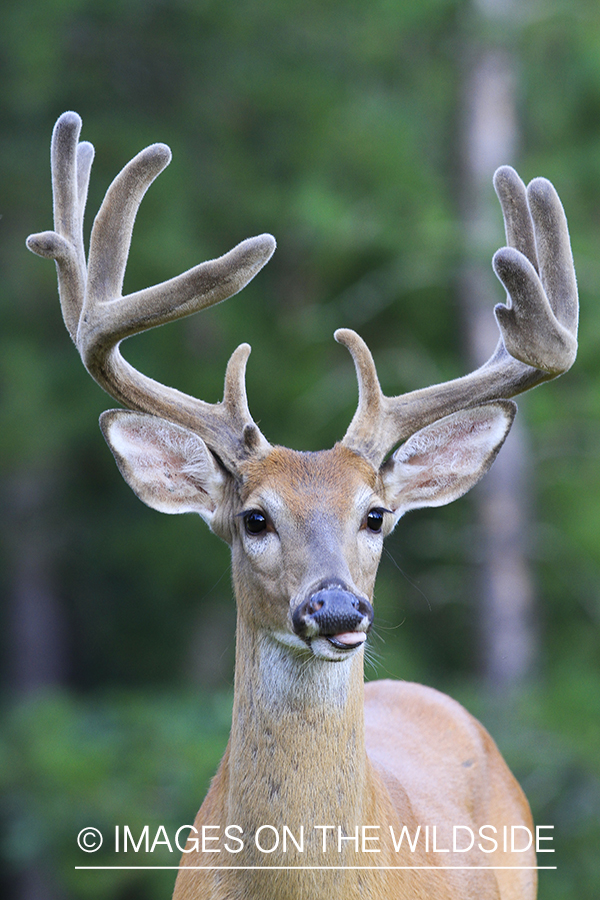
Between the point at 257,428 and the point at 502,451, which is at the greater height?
the point at 502,451

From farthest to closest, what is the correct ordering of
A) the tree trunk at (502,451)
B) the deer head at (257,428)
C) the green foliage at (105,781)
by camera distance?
the tree trunk at (502,451)
the green foliage at (105,781)
the deer head at (257,428)

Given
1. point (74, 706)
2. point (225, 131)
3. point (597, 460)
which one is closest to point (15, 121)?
point (225, 131)

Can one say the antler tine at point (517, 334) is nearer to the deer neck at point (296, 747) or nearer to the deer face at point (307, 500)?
the deer face at point (307, 500)

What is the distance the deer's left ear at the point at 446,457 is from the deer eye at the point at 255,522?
2.00 feet

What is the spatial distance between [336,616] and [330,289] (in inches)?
376

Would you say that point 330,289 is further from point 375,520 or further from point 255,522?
point 255,522

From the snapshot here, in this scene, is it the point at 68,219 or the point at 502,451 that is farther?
the point at 502,451

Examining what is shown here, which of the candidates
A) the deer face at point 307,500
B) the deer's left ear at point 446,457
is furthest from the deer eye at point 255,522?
the deer's left ear at point 446,457

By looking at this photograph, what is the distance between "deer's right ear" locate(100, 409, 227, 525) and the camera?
14.2ft

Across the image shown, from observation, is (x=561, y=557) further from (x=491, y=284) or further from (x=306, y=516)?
(x=306, y=516)

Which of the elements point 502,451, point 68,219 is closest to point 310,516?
point 68,219

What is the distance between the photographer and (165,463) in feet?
14.4

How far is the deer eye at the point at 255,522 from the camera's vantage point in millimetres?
4066

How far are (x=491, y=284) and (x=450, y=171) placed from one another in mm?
2307
